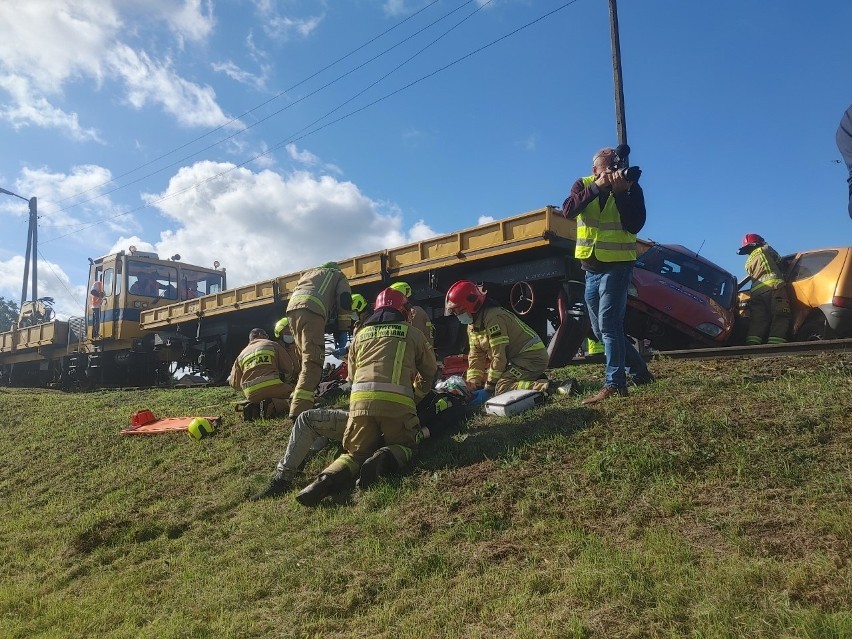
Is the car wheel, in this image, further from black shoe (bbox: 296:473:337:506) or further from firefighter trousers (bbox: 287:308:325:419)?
black shoe (bbox: 296:473:337:506)

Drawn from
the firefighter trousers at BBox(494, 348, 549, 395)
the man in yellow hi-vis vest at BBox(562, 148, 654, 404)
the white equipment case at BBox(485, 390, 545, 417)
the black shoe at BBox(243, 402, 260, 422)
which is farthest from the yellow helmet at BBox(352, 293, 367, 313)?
the man in yellow hi-vis vest at BBox(562, 148, 654, 404)

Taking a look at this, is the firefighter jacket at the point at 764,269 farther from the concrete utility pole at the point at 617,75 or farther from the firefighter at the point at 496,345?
the concrete utility pole at the point at 617,75

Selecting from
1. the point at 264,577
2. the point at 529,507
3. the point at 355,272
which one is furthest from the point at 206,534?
the point at 355,272

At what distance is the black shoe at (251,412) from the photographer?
7289 millimetres

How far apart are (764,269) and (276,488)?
22.4ft

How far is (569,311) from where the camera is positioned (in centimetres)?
820

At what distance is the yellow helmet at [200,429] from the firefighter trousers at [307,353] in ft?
3.48

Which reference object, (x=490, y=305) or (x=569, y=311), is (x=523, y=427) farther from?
(x=569, y=311)

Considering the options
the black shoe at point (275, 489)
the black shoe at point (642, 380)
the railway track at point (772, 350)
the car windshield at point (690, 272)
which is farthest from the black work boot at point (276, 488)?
the car windshield at point (690, 272)

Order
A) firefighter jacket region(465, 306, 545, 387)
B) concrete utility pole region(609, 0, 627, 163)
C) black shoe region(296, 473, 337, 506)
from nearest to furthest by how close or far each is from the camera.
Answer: black shoe region(296, 473, 337, 506), firefighter jacket region(465, 306, 545, 387), concrete utility pole region(609, 0, 627, 163)

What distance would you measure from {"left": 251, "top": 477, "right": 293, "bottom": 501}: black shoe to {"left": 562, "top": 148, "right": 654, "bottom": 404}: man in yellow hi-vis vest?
2.44 m

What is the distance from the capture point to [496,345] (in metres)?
6.18

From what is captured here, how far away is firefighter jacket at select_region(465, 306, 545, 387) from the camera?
20.1 feet

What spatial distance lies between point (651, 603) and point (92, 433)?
7665 millimetres
